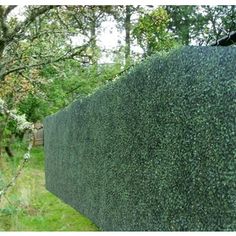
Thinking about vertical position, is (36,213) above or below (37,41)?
below

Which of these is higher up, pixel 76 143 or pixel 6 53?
pixel 6 53

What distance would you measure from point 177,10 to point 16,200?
660 inches

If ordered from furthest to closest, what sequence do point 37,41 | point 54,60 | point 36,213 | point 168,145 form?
point 36,213 → point 37,41 → point 54,60 → point 168,145

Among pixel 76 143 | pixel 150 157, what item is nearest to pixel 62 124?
pixel 76 143

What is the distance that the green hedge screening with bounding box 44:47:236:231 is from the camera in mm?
3488

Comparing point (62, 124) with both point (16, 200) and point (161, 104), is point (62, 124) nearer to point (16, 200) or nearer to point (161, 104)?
point (16, 200)

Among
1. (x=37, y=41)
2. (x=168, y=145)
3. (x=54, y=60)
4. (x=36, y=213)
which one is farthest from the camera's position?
(x=36, y=213)

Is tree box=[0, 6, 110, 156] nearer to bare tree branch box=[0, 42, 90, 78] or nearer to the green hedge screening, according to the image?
bare tree branch box=[0, 42, 90, 78]

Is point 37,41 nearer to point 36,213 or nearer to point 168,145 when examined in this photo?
point 36,213

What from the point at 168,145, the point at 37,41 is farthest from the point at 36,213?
the point at 168,145

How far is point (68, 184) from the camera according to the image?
930cm

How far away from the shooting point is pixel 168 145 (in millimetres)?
4230

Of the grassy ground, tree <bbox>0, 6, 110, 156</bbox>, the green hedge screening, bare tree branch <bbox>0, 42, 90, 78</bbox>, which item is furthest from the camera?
the grassy ground


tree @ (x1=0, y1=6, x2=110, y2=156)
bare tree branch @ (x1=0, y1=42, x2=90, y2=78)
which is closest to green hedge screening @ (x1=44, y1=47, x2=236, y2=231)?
bare tree branch @ (x1=0, y1=42, x2=90, y2=78)
